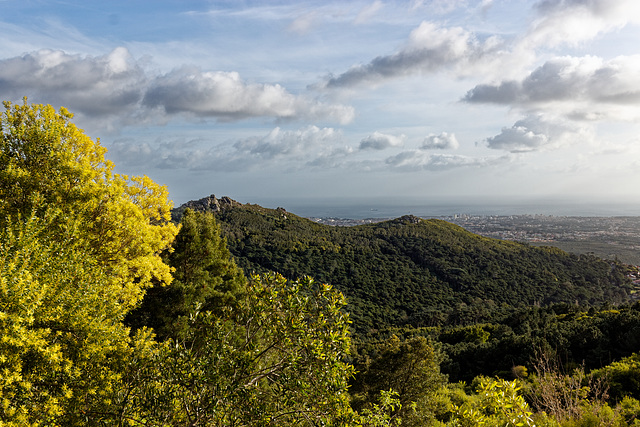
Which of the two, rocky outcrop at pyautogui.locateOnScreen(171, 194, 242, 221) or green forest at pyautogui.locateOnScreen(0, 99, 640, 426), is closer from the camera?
green forest at pyautogui.locateOnScreen(0, 99, 640, 426)

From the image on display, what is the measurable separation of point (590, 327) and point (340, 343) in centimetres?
2681

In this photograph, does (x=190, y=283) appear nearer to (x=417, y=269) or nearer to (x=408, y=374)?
(x=408, y=374)

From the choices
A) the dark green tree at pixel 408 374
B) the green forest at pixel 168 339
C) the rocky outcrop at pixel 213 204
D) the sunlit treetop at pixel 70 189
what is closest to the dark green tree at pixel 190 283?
the green forest at pixel 168 339

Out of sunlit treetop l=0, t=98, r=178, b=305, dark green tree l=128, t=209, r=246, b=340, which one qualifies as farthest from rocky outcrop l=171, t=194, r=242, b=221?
sunlit treetop l=0, t=98, r=178, b=305

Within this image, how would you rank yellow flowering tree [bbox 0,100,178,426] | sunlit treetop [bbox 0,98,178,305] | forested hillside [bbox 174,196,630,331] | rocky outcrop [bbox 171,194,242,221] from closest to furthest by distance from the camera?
yellow flowering tree [bbox 0,100,178,426]
sunlit treetop [bbox 0,98,178,305]
forested hillside [bbox 174,196,630,331]
rocky outcrop [bbox 171,194,242,221]

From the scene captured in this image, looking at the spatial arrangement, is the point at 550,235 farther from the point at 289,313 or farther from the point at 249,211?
the point at 289,313

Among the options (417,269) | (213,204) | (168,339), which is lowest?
(417,269)

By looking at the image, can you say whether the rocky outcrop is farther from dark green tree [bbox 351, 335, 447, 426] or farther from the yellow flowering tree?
the yellow flowering tree

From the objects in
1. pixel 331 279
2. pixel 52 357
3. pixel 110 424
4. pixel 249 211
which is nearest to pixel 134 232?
pixel 52 357

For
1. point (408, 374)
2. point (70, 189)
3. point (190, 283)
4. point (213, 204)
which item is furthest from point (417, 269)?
point (70, 189)

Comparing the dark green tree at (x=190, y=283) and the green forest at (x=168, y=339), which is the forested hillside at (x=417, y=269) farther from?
the green forest at (x=168, y=339)

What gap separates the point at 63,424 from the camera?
5465mm

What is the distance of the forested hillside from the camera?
62812mm

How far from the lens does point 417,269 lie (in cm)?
8038
